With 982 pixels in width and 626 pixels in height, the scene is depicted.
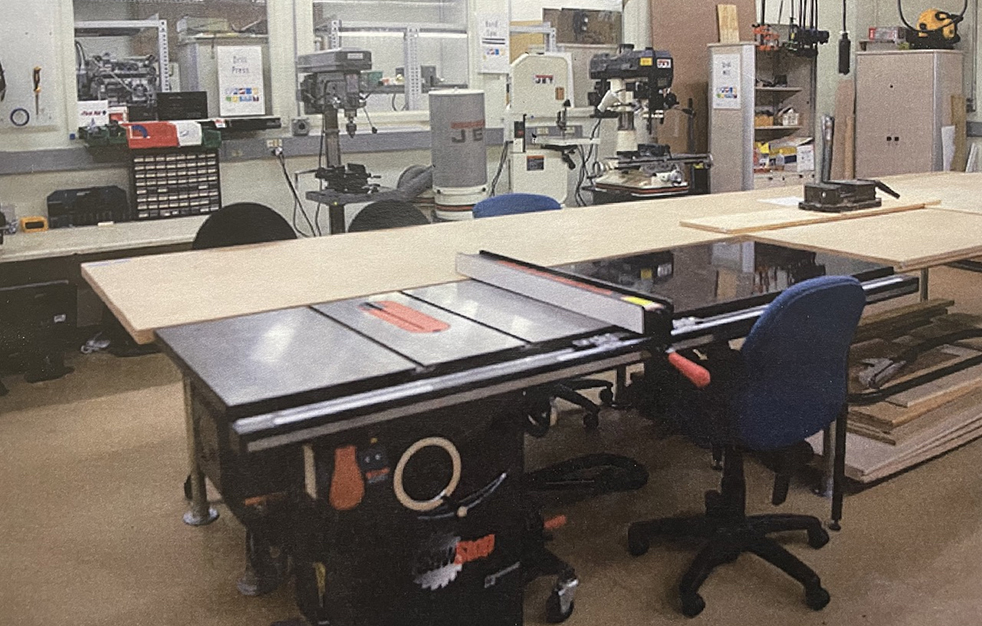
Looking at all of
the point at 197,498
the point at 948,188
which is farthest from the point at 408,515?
the point at 948,188

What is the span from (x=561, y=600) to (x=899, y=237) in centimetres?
146

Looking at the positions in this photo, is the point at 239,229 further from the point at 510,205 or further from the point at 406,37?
the point at 406,37

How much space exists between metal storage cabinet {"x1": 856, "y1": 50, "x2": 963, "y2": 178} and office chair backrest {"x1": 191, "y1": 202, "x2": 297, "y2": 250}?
17.6ft

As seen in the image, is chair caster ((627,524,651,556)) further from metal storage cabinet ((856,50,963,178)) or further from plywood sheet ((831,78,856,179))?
plywood sheet ((831,78,856,179))

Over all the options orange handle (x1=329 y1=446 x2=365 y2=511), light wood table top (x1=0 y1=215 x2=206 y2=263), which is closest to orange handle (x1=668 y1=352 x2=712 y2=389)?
orange handle (x1=329 y1=446 x2=365 y2=511)

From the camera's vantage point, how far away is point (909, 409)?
3.14 meters

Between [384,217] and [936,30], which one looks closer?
[384,217]

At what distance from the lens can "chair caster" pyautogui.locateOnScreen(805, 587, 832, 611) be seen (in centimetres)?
232

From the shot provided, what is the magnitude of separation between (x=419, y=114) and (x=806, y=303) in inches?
158

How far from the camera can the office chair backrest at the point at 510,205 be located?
145 inches

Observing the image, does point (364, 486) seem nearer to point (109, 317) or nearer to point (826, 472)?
point (826, 472)

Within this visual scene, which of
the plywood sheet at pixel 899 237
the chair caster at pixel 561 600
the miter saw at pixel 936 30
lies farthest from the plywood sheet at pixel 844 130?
the chair caster at pixel 561 600

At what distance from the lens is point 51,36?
4.58m

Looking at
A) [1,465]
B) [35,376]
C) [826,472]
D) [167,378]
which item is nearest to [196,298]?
[1,465]
